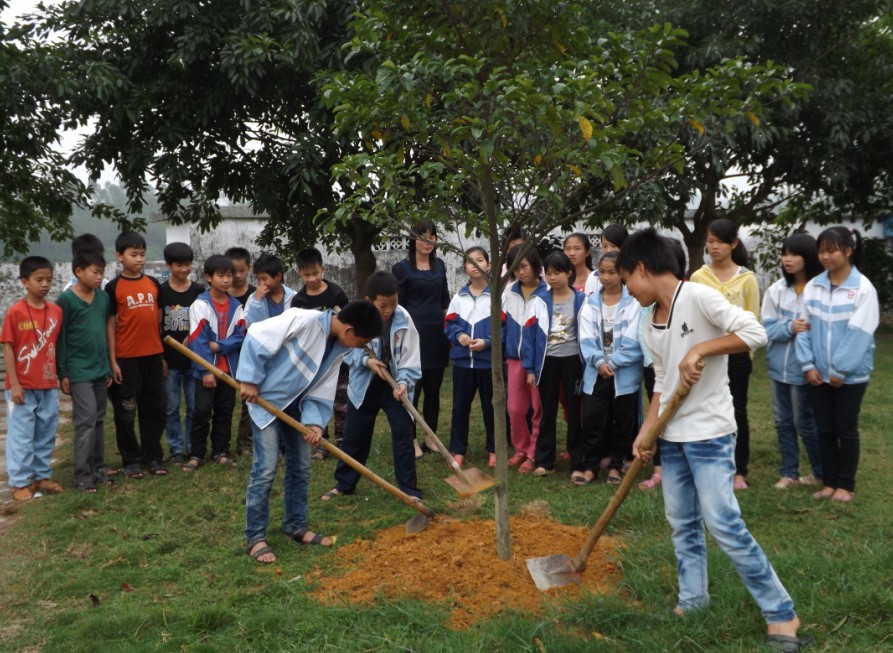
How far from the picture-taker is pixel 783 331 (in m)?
5.48

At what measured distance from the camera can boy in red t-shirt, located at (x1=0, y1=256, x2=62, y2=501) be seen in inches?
231

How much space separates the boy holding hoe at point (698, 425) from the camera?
3.22m

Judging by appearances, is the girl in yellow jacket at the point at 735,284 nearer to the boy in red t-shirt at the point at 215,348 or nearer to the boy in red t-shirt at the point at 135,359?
the boy in red t-shirt at the point at 215,348

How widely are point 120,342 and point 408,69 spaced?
3930 millimetres

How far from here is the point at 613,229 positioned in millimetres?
6289

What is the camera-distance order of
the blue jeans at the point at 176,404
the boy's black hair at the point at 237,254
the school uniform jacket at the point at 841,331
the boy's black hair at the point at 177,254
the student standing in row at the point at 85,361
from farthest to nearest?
the boy's black hair at the point at 237,254
the blue jeans at the point at 176,404
the boy's black hair at the point at 177,254
the student standing in row at the point at 85,361
the school uniform jacket at the point at 841,331

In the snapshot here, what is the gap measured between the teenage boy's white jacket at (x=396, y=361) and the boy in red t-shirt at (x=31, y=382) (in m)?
2.22

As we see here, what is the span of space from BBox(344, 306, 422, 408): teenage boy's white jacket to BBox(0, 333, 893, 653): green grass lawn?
2.50ft

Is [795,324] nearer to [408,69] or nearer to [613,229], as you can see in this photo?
[613,229]

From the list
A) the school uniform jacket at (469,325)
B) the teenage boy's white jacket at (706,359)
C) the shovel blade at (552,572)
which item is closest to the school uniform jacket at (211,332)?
the school uniform jacket at (469,325)

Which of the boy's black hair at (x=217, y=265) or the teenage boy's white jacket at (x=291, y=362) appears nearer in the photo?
the teenage boy's white jacket at (x=291, y=362)

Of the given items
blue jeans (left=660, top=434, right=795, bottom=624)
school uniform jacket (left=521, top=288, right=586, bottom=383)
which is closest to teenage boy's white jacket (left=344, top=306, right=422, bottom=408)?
school uniform jacket (left=521, top=288, right=586, bottom=383)

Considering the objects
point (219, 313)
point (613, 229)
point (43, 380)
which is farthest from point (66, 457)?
point (613, 229)

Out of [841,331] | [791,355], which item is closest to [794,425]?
[791,355]
